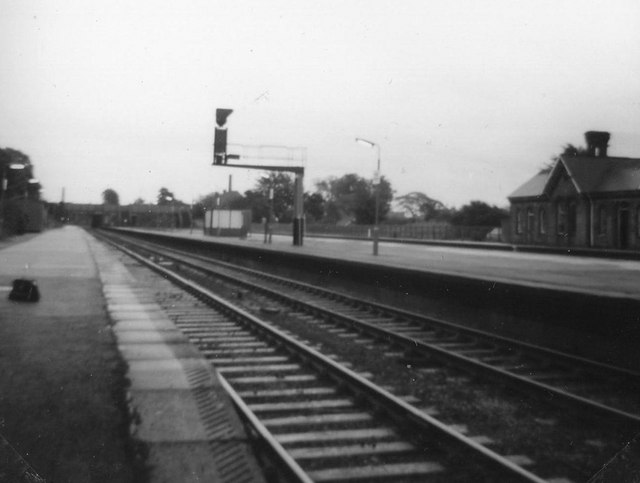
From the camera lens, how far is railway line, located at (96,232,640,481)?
4527 millimetres

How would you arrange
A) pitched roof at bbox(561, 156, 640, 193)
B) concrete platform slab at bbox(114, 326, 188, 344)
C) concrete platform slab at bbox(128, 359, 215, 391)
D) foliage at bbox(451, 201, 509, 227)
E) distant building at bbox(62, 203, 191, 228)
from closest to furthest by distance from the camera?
concrete platform slab at bbox(128, 359, 215, 391), concrete platform slab at bbox(114, 326, 188, 344), pitched roof at bbox(561, 156, 640, 193), foliage at bbox(451, 201, 509, 227), distant building at bbox(62, 203, 191, 228)

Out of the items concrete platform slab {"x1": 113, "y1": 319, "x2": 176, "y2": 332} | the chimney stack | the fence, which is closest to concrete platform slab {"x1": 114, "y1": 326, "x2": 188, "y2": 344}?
A: concrete platform slab {"x1": 113, "y1": 319, "x2": 176, "y2": 332}

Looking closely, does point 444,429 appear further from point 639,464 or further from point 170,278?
point 170,278

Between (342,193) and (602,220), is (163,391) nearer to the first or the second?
(602,220)

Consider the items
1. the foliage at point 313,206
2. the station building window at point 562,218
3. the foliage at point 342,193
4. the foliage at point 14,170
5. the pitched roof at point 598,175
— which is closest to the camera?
the pitched roof at point 598,175

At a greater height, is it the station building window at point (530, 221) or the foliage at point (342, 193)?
the foliage at point (342, 193)

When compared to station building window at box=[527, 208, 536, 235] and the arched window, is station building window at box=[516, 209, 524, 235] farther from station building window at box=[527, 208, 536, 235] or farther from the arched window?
the arched window

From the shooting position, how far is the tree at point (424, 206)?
69250 mm

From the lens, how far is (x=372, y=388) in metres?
6.04

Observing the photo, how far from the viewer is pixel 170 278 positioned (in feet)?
65.8

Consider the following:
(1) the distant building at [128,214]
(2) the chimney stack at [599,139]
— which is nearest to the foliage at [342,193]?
(1) the distant building at [128,214]

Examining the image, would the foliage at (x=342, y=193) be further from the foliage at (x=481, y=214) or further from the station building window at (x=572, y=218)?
the station building window at (x=572, y=218)

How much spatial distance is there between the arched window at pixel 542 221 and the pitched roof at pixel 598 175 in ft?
3.54

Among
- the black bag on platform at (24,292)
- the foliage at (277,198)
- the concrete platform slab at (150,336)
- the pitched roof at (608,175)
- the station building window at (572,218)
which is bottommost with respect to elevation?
the concrete platform slab at (150,336)
